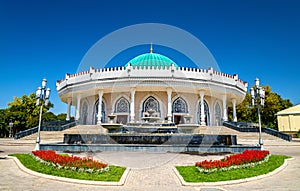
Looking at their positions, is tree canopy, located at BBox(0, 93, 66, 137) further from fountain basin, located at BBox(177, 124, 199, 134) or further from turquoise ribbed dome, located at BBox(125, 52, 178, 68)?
fountain basin, located at BBox(177, 124, 199, 134)

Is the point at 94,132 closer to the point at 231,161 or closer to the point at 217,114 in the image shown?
the point at 231,161

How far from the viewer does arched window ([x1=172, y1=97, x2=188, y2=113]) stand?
28.6 meters

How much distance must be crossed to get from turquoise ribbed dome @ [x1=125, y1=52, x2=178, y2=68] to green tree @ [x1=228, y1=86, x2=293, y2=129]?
2114 centimetres

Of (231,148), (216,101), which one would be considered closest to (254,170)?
(231,148)

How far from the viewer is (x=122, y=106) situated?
2872 cm

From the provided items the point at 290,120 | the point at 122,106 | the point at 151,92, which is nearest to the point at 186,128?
the point at 151,92

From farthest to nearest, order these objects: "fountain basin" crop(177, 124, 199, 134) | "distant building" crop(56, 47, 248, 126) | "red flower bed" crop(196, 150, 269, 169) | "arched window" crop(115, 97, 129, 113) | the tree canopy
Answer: the tree canopy
"arched window" crop(115, 97, 129, 113)
"distant building" crop(56, 47, 248, 126)
"fountain basin" crop(177, 124, 199, 134)
"red flower bed" crop(196, 150, 269, 169)

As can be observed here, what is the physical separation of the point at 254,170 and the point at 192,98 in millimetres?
22224

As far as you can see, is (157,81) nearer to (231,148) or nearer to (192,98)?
(192,98)

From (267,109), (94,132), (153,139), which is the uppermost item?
(267,109)

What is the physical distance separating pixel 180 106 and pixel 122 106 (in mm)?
7447

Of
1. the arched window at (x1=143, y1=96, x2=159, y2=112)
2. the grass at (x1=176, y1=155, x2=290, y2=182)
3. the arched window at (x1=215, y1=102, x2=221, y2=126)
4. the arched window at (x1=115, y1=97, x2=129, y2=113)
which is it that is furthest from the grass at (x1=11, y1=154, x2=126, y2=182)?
the arched window at (x1=215, y1=102, x2=221, y2=126)

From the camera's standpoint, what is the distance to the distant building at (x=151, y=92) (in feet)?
84.2

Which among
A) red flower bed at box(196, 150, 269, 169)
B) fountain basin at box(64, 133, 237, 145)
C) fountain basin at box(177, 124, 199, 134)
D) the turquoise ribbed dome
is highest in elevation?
the turquoise ribbed dome
